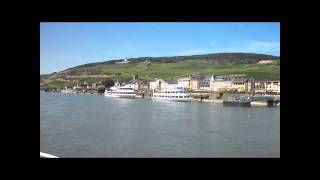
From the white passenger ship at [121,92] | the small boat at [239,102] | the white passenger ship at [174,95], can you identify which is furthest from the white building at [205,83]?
the white passenger ship at [121,92]

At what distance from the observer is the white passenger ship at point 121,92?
5.04 metres

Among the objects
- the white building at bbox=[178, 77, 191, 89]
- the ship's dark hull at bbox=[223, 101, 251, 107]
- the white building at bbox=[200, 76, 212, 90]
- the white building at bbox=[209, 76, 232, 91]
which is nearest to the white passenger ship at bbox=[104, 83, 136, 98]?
the white building at bbox=[178, 77, 191, 89]

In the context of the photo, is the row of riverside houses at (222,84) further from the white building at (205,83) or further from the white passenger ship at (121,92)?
the white passenger ship at (121,92)

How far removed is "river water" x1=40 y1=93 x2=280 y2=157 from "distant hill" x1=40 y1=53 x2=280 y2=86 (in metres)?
0.35

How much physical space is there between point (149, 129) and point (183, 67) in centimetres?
84

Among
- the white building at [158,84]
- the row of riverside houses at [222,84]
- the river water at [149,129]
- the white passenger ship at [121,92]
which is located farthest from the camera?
the white passenger ship at [121,92]

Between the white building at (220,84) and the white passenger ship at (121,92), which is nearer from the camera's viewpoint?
the white building at (220,84)

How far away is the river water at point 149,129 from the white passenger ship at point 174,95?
3.2 inches

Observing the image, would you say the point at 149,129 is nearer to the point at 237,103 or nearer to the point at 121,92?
the point at 121,92

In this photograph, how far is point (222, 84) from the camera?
4930mm

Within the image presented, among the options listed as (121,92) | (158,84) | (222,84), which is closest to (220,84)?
(222,84)
